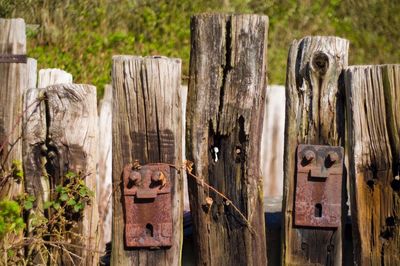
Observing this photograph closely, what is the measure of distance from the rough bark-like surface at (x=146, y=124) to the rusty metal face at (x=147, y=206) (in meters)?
0.04

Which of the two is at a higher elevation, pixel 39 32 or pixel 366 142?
pixel 39 32

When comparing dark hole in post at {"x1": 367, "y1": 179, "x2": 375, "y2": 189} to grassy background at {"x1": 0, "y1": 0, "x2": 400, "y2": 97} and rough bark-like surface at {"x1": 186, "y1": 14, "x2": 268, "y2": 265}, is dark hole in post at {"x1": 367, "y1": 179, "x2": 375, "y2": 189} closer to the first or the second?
rough bark-like surface at {"x1": 186, "y1": 14, "x2": 268, "y2": 265}

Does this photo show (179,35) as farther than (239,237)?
Yes

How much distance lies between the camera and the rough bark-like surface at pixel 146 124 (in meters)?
3.90

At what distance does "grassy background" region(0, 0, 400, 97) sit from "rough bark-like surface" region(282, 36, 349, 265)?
5.02 metres

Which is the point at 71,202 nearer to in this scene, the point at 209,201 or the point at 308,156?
the point at 209,201

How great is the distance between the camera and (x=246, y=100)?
12.8 ft

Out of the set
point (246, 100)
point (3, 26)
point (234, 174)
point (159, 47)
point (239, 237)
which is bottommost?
point (239, 237)

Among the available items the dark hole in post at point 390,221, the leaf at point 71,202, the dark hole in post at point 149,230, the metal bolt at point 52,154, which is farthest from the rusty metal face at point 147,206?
the dark hole in post at point 390,221

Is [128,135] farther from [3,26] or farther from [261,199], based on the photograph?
[3,26]

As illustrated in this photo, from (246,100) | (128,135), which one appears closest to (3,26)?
(128,135)

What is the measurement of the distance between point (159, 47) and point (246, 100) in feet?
21.2

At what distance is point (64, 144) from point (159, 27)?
6670 mm

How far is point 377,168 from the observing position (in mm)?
3943
